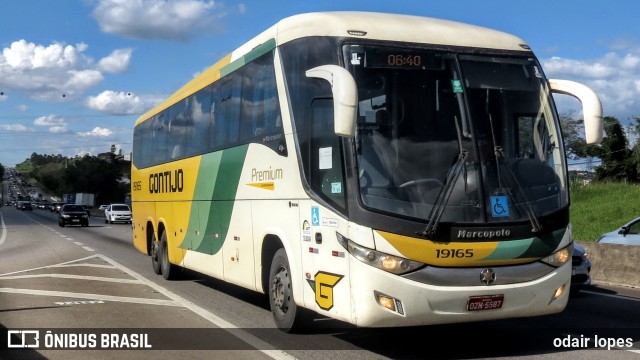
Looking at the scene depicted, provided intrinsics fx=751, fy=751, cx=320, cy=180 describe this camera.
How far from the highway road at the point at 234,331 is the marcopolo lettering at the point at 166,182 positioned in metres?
1.94

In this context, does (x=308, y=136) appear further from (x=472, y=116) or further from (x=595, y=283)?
(x=595, y=283)

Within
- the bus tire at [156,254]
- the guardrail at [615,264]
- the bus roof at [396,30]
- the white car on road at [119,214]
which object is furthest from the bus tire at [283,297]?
the white car on road at [119,214]

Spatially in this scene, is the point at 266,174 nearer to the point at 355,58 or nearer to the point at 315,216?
the point at 315,216

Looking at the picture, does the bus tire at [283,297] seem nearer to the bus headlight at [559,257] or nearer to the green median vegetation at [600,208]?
the bus headlight at [559,257]

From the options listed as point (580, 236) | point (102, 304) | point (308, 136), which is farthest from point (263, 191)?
point (580, 236)

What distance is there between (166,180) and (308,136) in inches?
310

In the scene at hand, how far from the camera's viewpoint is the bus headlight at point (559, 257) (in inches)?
298

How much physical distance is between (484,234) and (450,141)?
970 millimetres

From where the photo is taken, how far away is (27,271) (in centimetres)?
1688

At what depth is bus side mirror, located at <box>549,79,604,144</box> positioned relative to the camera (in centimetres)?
773

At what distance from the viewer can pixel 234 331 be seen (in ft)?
30.2

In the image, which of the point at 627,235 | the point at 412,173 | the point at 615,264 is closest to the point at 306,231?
the point at 412,173

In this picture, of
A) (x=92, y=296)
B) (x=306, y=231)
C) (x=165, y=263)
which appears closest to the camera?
(x=306, y=231)

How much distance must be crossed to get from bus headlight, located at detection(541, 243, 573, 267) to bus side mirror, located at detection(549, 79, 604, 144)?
117 cm
